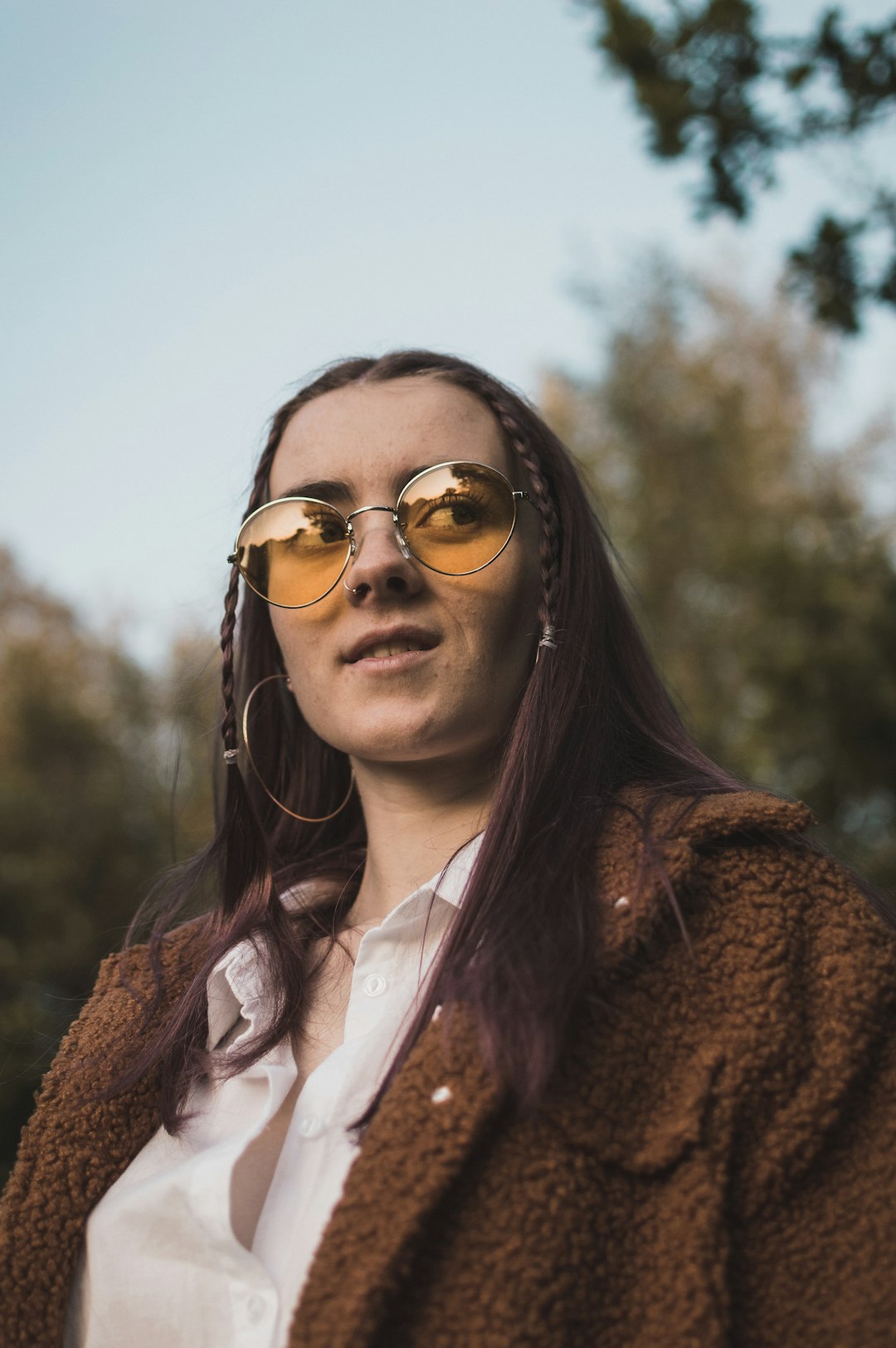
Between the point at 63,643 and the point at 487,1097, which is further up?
the point at 63,643

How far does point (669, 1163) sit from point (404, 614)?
0.93 m

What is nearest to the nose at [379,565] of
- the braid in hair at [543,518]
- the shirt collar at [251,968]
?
the braid in hair at [543,518]

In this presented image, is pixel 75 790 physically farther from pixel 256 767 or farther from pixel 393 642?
pixel 393 642

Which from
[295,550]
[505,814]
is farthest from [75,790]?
[505,814]

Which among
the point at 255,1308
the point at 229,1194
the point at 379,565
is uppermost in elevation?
the point at 379,565

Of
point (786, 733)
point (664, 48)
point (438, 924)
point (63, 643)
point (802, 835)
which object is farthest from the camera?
point (63, 643)

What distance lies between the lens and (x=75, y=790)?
37.6ft

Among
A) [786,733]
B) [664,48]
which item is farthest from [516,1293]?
[786,733]

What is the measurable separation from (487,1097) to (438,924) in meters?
0.42

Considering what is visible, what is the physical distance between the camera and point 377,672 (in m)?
1.89

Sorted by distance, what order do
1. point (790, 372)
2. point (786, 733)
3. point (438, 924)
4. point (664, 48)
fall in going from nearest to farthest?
point (438, 924) → point (664, 48) → point (786, 733) → point (790, 372)

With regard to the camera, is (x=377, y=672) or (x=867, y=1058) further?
(x=377, y=672)

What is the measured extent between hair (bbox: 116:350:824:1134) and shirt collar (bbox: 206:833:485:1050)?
0.08ft

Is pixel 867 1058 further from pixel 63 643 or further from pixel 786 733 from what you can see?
pixel 63 643
